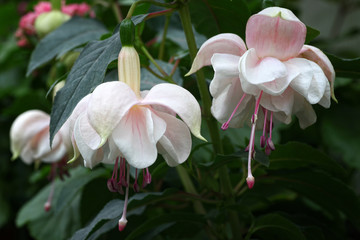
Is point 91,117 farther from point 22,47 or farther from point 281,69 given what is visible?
point 22,47

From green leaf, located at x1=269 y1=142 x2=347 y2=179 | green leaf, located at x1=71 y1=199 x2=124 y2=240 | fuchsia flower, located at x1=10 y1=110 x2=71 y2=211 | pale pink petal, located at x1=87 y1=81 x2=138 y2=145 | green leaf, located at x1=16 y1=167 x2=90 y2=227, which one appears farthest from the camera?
green leaf, located at x1=16 y1=167 x2=90 y2=227

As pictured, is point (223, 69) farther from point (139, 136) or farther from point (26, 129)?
point (26, 129)

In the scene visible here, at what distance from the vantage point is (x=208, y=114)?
573mm

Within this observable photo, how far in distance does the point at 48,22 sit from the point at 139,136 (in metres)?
0.66

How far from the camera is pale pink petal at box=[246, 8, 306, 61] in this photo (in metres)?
0.44

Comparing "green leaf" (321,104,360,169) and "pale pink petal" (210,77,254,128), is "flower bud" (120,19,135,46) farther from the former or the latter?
"green leaf" (321,104,360,169)

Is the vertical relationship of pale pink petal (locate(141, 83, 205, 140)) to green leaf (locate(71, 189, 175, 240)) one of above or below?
above

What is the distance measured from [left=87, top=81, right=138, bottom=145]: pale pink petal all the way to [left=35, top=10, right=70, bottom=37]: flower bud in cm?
64

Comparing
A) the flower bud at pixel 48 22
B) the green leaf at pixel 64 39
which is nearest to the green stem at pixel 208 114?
the green leaf at pixel 64 39

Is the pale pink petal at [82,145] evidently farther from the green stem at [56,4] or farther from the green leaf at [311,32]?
the green stem at [56,4]

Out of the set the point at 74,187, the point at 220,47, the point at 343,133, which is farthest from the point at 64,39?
the point at 343,133

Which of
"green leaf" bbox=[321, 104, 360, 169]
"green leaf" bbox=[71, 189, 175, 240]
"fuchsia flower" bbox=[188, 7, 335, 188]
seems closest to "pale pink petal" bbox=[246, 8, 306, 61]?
"fuchsia flower" bbox=[188, 7, 335, 188]

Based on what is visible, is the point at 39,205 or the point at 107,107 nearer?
the point at 107,107

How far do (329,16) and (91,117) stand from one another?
5.74 feet
